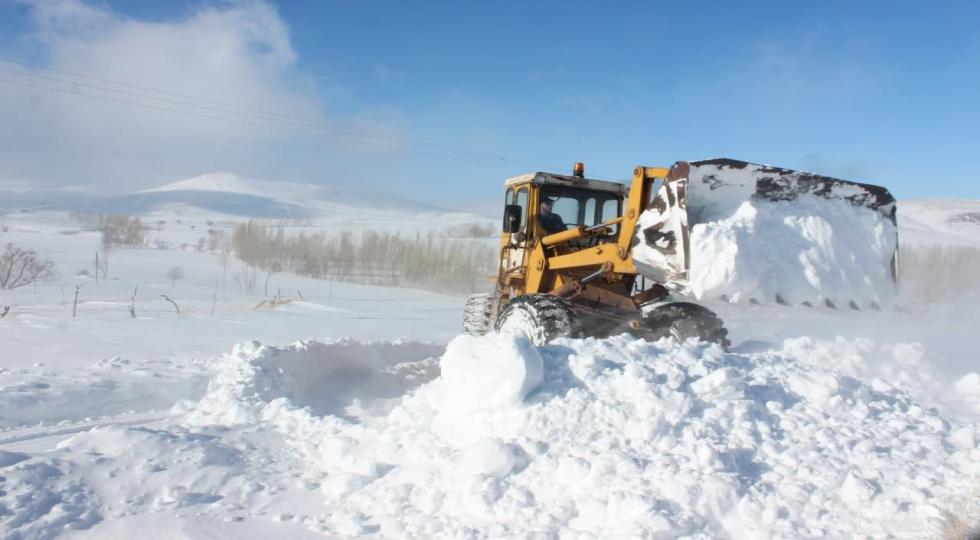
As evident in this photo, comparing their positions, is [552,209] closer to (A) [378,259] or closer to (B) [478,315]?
(B) [478,315]

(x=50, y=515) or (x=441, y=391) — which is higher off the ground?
(x=441, y=391)

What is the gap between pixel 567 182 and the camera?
8461 mm

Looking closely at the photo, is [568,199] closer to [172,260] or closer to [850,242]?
[850,242]

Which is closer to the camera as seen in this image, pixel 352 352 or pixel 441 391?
pixel 441 391

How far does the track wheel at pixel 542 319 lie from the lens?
20.5 ft

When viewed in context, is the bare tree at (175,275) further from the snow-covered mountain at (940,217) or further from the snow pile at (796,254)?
the snow-covered mountain at (940,217)

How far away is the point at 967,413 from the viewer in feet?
18.4

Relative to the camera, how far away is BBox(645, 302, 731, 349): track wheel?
685 cm

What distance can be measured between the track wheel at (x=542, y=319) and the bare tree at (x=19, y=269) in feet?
53.9

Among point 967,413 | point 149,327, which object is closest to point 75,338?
point 149,327

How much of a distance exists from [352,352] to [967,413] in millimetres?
6518

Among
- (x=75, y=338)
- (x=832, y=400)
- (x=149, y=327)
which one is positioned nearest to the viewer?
(x=832, y=400)

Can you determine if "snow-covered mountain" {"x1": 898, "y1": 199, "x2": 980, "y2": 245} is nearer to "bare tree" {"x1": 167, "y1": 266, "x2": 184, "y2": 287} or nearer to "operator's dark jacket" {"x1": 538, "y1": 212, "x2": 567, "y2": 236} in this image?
"bare tree" {"x1": 167, "y1": 266, "x2": 184, "y2": 287}

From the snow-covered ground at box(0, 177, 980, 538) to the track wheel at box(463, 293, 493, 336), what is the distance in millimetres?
2171
